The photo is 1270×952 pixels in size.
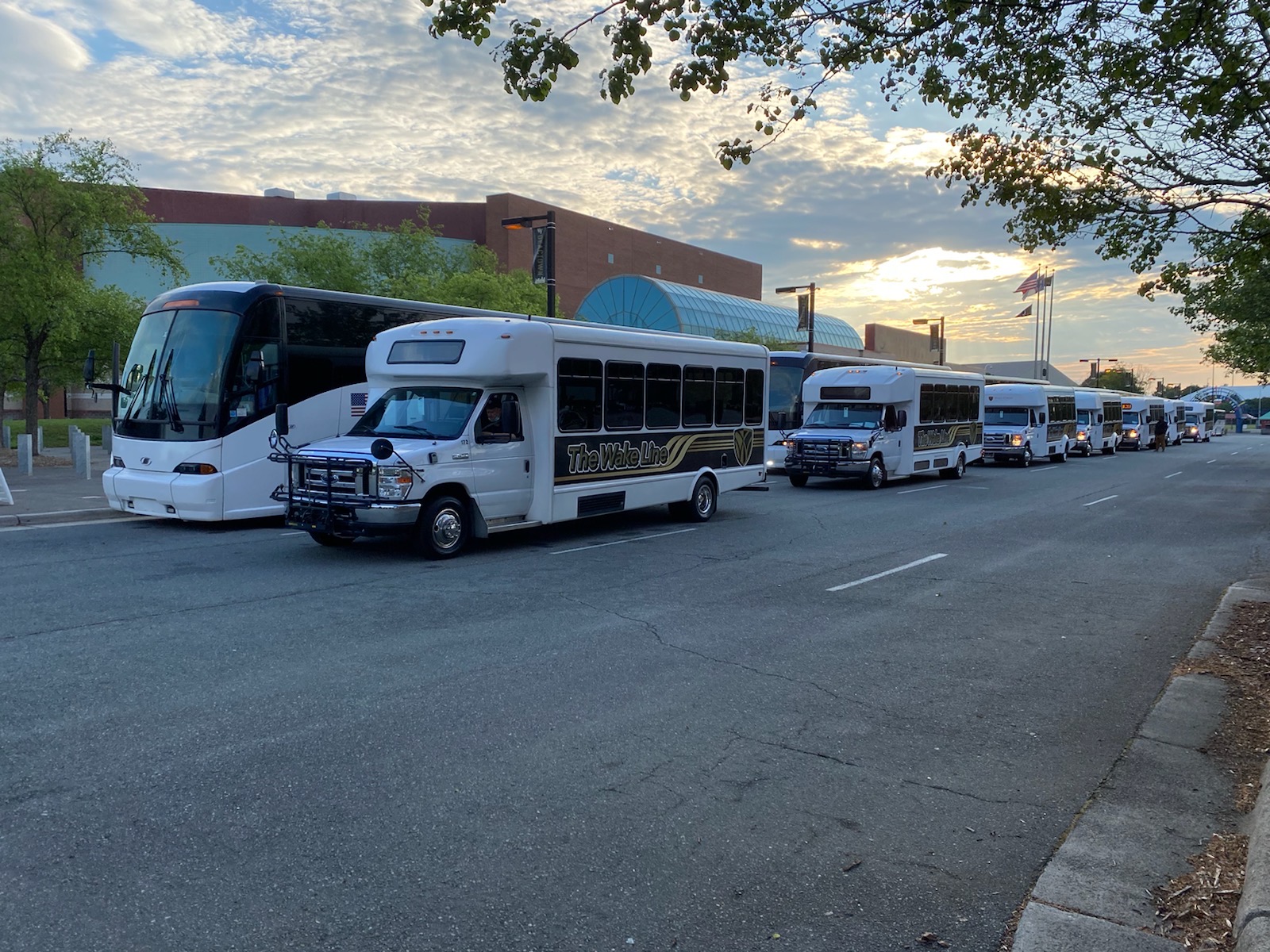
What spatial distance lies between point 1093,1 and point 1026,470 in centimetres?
2695

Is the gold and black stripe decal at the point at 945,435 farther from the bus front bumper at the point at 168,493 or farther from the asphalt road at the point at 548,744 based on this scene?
the bus front bumper at the point at 168,493

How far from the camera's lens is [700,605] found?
29.3 feet

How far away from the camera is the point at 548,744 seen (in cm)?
520

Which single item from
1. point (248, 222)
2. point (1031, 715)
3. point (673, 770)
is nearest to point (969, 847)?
point (673, 770)

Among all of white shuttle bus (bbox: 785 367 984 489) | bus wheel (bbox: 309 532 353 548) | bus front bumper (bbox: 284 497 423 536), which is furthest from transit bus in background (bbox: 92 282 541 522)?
white shuttle bus (bbox: 785 367 984 489)

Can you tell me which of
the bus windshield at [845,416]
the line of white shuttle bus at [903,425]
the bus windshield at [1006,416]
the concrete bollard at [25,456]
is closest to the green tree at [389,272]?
the concrete bollard at [25,456]

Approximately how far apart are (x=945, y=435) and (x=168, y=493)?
1974 centimetres

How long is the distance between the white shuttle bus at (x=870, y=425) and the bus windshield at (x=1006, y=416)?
10832 mm

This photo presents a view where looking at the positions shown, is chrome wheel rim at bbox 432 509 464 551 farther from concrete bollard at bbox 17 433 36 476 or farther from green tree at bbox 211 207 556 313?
green tree at bbox 211 207 556 313

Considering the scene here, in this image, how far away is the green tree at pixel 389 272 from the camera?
3612 cm

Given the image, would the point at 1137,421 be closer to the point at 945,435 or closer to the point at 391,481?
the point at 945,435

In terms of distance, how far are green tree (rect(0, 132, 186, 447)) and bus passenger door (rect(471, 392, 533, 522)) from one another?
17.9 metres

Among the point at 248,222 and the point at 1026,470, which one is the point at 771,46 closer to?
the point at 1026,470

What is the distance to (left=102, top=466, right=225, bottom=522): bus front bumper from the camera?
43.9ft
